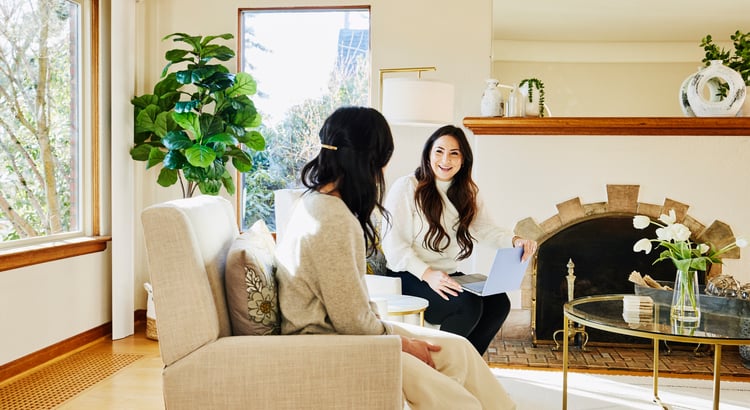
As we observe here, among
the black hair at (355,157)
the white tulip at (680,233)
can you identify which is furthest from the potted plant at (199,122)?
the white tulip at (680,233)

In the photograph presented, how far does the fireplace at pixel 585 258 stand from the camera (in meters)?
4.12

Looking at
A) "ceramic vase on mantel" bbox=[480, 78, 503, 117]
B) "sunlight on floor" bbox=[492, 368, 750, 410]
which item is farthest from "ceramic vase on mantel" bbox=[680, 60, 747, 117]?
"sunlight on floor" bbox=[492, 368, 750, 410]

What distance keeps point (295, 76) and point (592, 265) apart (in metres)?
2.33

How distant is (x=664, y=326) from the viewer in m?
2.46

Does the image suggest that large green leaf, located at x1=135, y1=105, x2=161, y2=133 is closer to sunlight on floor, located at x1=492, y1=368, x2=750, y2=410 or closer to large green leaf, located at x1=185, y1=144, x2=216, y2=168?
large green leaf, located at x1=185, y1=144, x2=216, y2=168

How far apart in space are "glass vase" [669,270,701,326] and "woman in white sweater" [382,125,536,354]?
60 centimetres

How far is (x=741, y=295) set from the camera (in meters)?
3.58

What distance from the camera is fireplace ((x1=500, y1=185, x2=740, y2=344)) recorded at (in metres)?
4.12

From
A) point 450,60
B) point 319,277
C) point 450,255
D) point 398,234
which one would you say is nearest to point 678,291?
point 450,255

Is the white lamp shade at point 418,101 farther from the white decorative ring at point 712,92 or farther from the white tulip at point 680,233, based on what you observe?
the white tulip at point 680,233

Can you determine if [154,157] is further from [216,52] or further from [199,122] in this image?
[216,52]

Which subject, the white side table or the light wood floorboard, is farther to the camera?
the light wood floorboard

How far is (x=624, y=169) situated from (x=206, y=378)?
10.6ft

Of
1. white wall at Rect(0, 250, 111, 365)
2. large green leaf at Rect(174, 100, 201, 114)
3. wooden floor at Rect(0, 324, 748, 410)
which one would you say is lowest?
wooden floor at Rect(0, 324, 748, 410)
